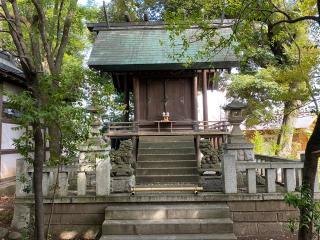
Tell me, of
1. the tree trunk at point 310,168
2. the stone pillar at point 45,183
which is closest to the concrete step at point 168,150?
the stone pillar at point 45,183

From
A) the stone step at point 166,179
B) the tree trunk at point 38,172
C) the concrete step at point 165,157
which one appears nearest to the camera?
the tree trunk at point 38,172

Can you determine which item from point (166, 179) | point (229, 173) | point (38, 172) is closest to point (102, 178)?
point (38, 172)

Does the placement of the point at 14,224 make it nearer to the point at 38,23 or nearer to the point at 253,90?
the point at 38,23

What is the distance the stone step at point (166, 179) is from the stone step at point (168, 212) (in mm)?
3104

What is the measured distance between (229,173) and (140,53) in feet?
27.5

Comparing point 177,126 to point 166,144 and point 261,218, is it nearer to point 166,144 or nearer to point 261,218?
point 166,144

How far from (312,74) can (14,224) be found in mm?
12081

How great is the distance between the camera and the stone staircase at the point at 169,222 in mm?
7477

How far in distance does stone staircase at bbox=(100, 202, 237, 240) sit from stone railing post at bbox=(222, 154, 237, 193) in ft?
1.38

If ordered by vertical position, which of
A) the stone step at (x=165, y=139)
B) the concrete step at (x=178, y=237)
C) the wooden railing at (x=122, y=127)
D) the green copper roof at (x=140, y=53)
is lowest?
the concrete step at (x=178, y=237)

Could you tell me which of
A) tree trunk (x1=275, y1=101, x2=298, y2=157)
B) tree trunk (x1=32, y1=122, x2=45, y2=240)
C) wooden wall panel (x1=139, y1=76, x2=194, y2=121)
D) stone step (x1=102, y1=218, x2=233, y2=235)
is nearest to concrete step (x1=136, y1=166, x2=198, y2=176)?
stone step (x1=102, y1=218, x2=233, y2=235)

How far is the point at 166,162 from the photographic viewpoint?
12.1 m

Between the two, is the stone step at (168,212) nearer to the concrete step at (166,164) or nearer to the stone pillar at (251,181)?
the stone pillar at (251,181)

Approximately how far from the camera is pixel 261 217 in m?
8.14
